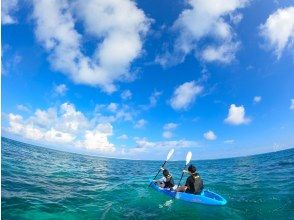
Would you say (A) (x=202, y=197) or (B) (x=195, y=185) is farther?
(B) (x=195, y=185)

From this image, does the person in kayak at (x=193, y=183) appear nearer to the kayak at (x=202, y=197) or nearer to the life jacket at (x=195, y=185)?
the life jacket at (x=195, y=185)

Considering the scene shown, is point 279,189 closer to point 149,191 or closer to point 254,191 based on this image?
point 254,191

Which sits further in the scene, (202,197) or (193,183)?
(193,183)

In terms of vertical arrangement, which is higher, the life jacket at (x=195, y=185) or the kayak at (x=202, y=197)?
the life jacket at (x=195, y=185)

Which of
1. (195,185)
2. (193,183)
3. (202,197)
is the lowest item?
(202,197)

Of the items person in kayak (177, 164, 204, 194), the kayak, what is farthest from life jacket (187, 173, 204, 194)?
the kayak

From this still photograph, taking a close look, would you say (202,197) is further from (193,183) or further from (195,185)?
(193,183)

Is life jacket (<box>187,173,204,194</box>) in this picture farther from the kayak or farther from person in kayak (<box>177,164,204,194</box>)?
the kayak

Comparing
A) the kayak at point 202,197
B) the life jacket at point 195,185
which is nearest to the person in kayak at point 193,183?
the life jacket at point 195,185

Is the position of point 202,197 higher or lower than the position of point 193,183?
lower

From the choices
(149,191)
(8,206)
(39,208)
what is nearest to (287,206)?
(149,191)

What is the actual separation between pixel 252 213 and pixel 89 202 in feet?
32.8

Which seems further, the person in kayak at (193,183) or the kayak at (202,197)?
the person in kayak at (193,183)

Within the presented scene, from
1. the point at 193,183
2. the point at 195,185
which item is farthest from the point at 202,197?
the point at 193,183
